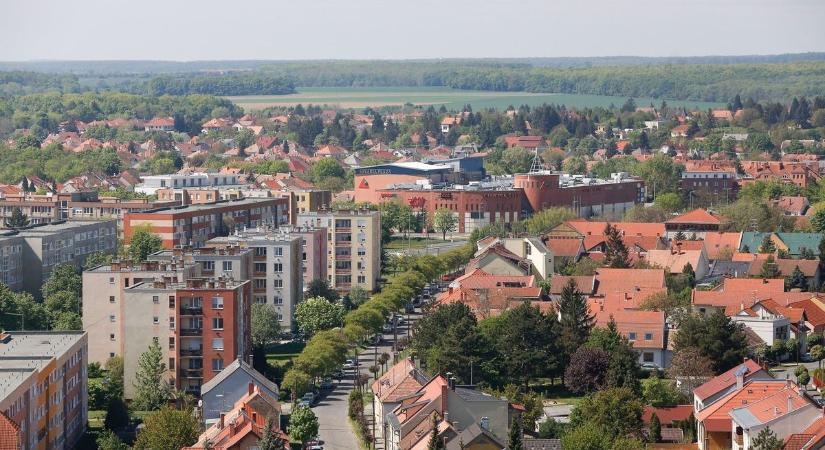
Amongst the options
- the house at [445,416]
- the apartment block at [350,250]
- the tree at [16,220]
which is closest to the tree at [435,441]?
the house at [445,416]

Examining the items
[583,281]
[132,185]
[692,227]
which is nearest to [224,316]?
[583,281]

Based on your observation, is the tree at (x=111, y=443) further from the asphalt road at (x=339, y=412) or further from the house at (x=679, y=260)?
the house at (x=679, y=260)

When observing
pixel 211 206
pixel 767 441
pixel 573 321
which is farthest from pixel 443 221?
pixel 767 441

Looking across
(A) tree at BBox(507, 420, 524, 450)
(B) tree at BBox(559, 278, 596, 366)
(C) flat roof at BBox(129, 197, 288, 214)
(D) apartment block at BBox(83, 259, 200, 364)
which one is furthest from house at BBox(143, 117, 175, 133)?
(A) tree at BBox(507, 420, 524, 450)

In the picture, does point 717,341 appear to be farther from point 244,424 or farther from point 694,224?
point 694,224

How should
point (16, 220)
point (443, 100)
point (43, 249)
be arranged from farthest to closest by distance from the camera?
point (443, 100), point (16, 220), point (43, 249)

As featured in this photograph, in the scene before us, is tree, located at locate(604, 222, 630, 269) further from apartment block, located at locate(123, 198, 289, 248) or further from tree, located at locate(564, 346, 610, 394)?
tree, located at locate(564, 346, 610, 394)
